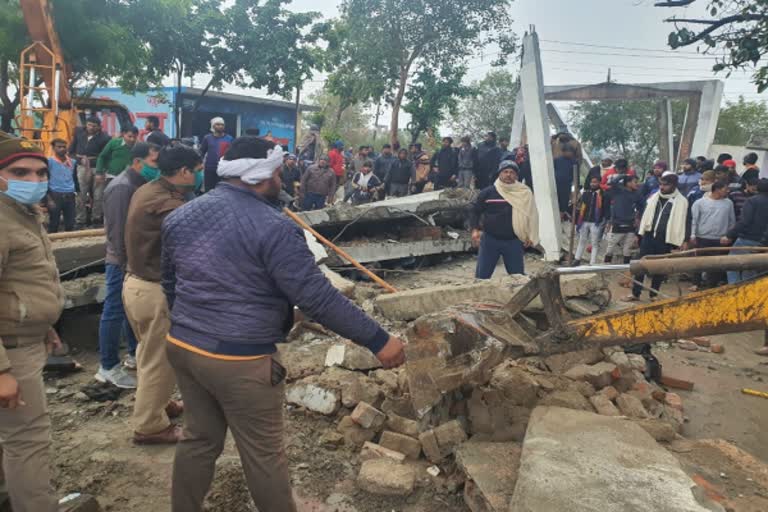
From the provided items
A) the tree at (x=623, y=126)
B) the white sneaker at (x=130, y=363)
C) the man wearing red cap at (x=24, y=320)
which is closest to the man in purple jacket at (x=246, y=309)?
the man wearing red cap at (x=24, y=320)

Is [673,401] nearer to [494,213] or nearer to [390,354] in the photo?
[494,213]

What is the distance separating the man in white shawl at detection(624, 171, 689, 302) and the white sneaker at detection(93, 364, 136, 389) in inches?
239

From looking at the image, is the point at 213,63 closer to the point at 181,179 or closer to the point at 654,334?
the point at 181,179

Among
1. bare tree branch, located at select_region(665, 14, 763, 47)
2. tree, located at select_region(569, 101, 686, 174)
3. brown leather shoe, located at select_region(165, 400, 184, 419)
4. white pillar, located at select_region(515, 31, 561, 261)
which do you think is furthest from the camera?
tree, located at select_region(569, 101, 686, 174)

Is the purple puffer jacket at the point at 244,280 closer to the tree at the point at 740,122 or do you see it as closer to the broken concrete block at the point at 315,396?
the broken concrete block at the point at 315,396

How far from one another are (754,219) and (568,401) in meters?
4.83

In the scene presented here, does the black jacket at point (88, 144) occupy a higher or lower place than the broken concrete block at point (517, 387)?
higher

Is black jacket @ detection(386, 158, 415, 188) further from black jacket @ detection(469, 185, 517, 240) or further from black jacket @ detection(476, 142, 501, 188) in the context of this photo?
black jacket @ detection(469, 185, 517, 240)

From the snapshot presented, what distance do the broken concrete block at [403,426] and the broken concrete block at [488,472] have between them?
351 mm

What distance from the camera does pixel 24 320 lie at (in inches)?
87.8

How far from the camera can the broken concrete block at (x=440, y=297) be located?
473cm

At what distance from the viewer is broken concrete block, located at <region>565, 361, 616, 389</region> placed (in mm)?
4047

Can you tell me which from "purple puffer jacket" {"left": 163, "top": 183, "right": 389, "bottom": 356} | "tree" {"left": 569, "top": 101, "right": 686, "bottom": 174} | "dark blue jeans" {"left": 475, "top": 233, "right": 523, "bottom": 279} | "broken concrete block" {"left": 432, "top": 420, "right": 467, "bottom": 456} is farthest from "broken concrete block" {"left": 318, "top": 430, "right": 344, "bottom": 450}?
"tree" {"left": 569, "top": 101, "right": 686, "bottom": 174}

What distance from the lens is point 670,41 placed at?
18.5 ft
